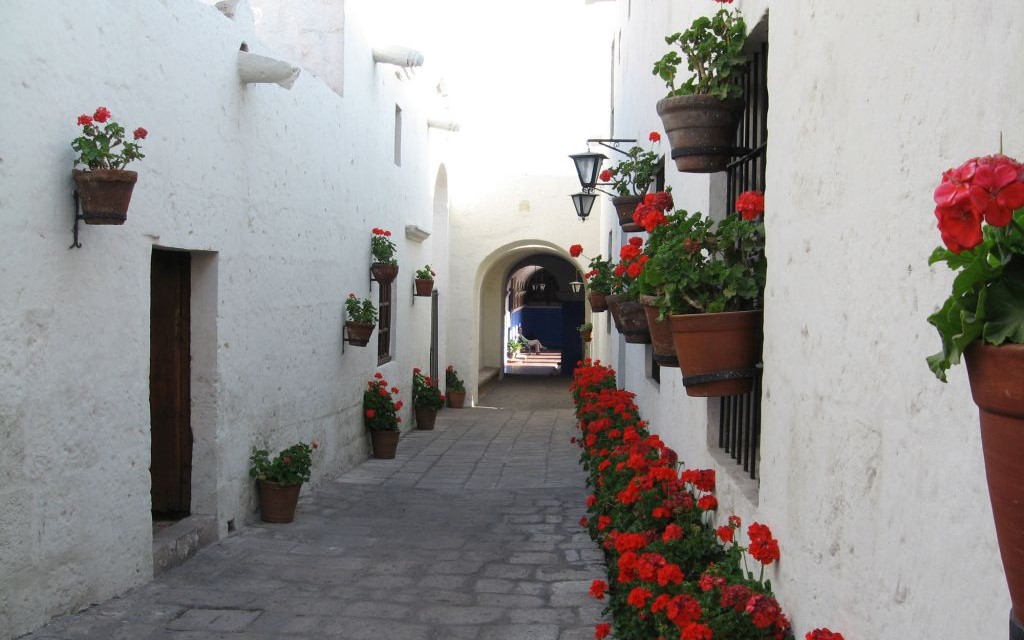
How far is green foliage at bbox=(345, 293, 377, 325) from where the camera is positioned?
966 cm

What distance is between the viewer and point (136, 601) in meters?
5.03

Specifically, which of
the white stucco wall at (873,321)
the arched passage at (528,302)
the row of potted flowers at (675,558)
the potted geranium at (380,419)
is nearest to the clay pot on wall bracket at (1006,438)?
the white stucco wall at (873,321)

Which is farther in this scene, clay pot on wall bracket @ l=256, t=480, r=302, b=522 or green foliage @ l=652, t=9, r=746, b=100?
clay pot on wall bracket @ l=256, t=480, r=302, b=522

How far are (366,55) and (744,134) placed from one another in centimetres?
729

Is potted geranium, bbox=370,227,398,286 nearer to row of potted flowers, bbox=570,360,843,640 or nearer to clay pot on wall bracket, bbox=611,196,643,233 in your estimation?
clay pot on wall bracket, bbox=611,196,643,233

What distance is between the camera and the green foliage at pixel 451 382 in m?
17.3

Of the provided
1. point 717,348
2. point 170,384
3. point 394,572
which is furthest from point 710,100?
point 170,384

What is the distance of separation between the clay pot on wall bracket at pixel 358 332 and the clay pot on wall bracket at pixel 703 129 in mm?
6152

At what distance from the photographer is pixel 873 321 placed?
6.87ft

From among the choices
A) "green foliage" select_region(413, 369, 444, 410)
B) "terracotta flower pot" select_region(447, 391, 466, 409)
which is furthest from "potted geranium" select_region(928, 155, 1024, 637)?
"terracotta flower pot" select_region(447, 391, 466, 409)

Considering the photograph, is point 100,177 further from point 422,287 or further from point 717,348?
point 422,287

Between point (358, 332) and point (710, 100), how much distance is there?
6.38 meters

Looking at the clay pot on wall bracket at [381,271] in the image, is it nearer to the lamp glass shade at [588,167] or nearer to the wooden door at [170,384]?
the lamp glass shade at [588,167]

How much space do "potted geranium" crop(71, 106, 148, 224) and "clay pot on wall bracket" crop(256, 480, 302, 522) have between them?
9.93ft
